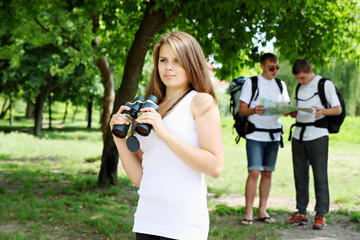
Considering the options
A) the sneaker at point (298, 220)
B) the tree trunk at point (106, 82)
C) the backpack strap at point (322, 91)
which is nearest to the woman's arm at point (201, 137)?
the backpack strap at point (322, 91)

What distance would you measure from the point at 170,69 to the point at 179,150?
474 millimetres

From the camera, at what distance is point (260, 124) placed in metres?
5.76

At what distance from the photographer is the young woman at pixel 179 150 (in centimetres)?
207

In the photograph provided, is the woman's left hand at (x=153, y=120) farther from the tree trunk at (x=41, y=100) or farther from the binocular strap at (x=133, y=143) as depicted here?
the tree trunk at (x=41, y=100)

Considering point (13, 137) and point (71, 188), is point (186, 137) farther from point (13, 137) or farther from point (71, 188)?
point (13, 137)

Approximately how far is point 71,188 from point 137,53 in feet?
9.39

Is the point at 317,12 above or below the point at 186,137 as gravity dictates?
above

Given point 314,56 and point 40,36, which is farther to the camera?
point 40,36

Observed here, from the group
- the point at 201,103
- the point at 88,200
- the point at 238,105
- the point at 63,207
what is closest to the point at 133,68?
the point at 238,105

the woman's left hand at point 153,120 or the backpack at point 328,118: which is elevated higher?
the backpack at point 328,118

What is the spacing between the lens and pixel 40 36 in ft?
45.8

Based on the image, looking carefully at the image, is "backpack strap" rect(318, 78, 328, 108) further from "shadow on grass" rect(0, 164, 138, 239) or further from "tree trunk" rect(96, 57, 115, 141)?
"tree trunk" rect(96, 57, 115, 141)

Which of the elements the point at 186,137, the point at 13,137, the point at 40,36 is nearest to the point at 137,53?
the point at 186,137

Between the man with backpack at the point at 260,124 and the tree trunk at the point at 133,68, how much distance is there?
2.01 meters
